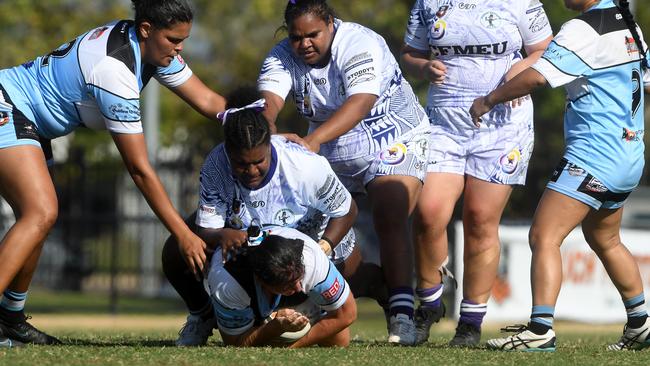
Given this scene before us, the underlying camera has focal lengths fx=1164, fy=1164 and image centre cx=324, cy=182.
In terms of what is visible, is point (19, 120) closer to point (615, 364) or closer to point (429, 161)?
point (429, 161)

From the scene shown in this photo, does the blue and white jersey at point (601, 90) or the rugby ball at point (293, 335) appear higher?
the blue and white jersey at point (601, 90)

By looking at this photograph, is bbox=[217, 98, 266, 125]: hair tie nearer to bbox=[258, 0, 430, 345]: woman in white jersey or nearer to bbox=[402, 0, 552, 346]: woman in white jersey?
bbox=[258, 0, 430, 345]: woman in white jersey

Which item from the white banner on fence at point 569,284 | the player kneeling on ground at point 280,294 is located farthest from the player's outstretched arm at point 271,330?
the white banner on fence at point 569,284

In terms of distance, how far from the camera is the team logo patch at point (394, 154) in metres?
7.22

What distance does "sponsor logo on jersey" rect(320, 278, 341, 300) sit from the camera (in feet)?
20.6

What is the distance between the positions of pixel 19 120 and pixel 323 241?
5.91 ft

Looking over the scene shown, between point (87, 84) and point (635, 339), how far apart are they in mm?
3585

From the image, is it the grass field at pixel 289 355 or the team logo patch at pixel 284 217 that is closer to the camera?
the grass field at pixel 289 355

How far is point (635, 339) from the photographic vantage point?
7070 mm

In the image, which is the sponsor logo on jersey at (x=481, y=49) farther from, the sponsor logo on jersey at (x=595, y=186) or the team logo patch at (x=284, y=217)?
the team logo patch at (x=284, y=217)

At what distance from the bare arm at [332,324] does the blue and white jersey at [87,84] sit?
1.48 metres

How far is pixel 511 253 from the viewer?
529 inches

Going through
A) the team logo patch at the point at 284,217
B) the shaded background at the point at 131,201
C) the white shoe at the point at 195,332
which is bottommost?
the shaded background at the point at 131,201

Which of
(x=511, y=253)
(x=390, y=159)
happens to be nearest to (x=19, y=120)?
(x=390, y=159)
